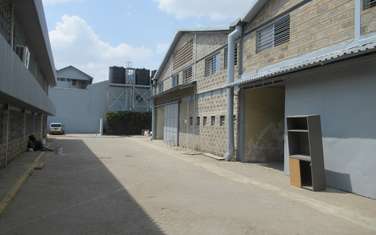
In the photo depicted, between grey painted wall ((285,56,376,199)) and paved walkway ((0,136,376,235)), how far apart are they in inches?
22.0

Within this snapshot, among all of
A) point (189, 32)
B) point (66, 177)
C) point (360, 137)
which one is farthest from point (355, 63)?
point (189, 32)

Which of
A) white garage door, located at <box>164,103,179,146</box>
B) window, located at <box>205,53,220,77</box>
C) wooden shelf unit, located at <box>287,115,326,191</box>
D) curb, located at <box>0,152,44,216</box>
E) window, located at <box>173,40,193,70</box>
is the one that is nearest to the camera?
curb, located at <box>0,152,44,216</box>

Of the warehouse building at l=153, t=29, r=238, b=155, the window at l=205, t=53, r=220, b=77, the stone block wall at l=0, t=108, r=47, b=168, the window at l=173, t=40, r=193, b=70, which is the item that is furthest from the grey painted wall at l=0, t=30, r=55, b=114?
the window at l=173, t=40, r=193, b=70

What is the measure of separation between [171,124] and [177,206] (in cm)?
2258

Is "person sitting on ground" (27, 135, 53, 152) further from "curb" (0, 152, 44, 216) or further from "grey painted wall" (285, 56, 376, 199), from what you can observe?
"grey painted wall" (285, 56, 376, 199)

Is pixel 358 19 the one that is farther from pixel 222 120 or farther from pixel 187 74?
pixel 187 74

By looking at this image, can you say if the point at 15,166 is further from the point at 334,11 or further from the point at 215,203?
the point at 334,11

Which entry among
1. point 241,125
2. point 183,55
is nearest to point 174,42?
point 183,55

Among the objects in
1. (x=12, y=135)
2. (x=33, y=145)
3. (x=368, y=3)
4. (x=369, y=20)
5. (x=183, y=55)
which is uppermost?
(x=183, y=55)

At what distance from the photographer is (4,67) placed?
7957 millimetres

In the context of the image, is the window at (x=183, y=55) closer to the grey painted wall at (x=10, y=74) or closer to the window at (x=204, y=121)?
the window at (x=204, y=121)

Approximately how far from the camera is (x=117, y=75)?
5644 cm

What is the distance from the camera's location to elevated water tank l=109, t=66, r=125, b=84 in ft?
184

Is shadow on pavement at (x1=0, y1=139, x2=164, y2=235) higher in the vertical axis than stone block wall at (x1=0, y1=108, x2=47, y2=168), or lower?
lower
